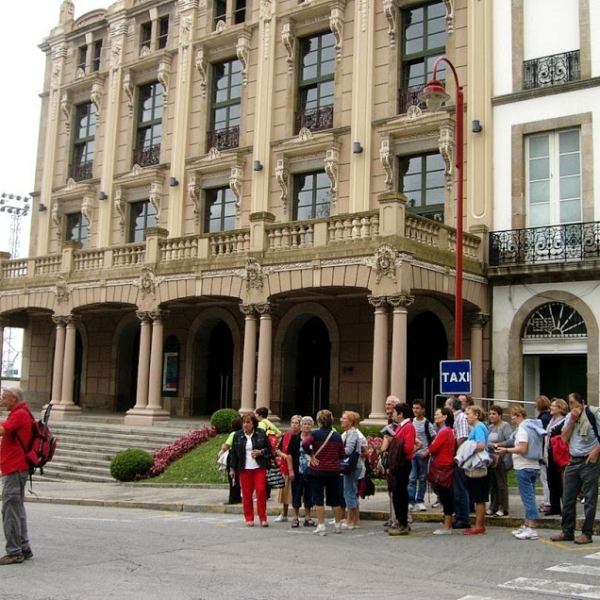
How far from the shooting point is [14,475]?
931 centimetres

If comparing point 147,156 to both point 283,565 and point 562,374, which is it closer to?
point 562,374

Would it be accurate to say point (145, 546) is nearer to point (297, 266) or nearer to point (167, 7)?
point (297, 266)

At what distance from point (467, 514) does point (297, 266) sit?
11167 millimetres

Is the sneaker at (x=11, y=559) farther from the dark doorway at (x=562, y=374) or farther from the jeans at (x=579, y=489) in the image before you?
the dark doorway at (x=562, y=374)

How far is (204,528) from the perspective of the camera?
1278 centimetres

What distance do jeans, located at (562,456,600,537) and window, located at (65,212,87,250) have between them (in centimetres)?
2602

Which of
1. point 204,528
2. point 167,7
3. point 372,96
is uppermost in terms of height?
point 167,7

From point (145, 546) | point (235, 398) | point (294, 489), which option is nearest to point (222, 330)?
point (235, 398)

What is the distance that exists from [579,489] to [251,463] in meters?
4.78

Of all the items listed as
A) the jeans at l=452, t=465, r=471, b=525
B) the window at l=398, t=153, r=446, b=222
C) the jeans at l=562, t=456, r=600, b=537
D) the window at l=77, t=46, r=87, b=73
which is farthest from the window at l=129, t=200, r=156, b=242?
the jeans at l=562, t=456, r=600, b=537

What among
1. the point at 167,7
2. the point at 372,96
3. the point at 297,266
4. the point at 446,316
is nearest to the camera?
the point at 297,266

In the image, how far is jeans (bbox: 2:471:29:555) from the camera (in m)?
9.13

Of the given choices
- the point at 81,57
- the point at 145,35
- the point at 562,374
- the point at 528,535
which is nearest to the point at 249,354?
the point at 562,374

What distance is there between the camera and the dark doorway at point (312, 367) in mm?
27328
